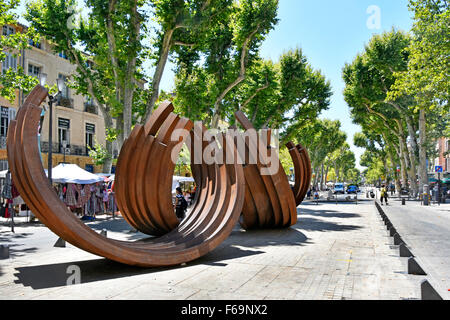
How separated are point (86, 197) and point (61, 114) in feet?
46.4

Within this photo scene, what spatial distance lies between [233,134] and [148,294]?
6.43m

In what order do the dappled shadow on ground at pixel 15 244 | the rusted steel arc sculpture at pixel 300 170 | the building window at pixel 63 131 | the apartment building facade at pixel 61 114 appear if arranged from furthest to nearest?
1. the building window at pixel 63 131
2. the apartment building facade at pixel 61 114
3. the rusted steel arc sculpture at pixel 300 170
4. the dappled shadow on ground at pixel 15 244

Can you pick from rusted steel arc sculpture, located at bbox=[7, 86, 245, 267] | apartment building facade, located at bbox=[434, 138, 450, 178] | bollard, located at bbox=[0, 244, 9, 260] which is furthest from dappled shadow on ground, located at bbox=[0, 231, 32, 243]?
A: apartment building facade, located at bbox=[434, 138, 450, 178]

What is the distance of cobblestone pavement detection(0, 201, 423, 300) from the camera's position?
5.22 metres

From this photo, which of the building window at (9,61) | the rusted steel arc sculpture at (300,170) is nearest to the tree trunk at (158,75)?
the rusted steel arc sculpture at (300,170)

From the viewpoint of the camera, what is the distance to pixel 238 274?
6371 millimetres

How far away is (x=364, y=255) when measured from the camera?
817 centimetres

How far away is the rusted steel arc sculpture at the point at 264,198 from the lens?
11.6m

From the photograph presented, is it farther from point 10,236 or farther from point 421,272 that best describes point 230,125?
point 421,272

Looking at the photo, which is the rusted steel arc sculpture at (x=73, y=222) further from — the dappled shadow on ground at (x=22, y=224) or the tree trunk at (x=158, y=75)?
the dappled shadow on ground at (x=22, y=224)

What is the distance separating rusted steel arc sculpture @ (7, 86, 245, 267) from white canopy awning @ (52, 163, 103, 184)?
8799mm

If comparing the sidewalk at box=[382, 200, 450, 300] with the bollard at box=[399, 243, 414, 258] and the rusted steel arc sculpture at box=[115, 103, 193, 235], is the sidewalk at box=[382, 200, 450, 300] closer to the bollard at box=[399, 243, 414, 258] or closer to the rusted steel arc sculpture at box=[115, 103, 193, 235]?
the bollard at box=[399, 243, 414, 258]

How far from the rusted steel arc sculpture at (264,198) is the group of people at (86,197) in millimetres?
8031

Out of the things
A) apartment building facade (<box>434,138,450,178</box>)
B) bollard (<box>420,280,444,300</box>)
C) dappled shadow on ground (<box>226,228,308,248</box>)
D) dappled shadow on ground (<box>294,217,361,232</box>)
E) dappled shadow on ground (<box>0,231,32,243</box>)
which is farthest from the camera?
apartment building facade (<box>434,138,450,178</box>)
